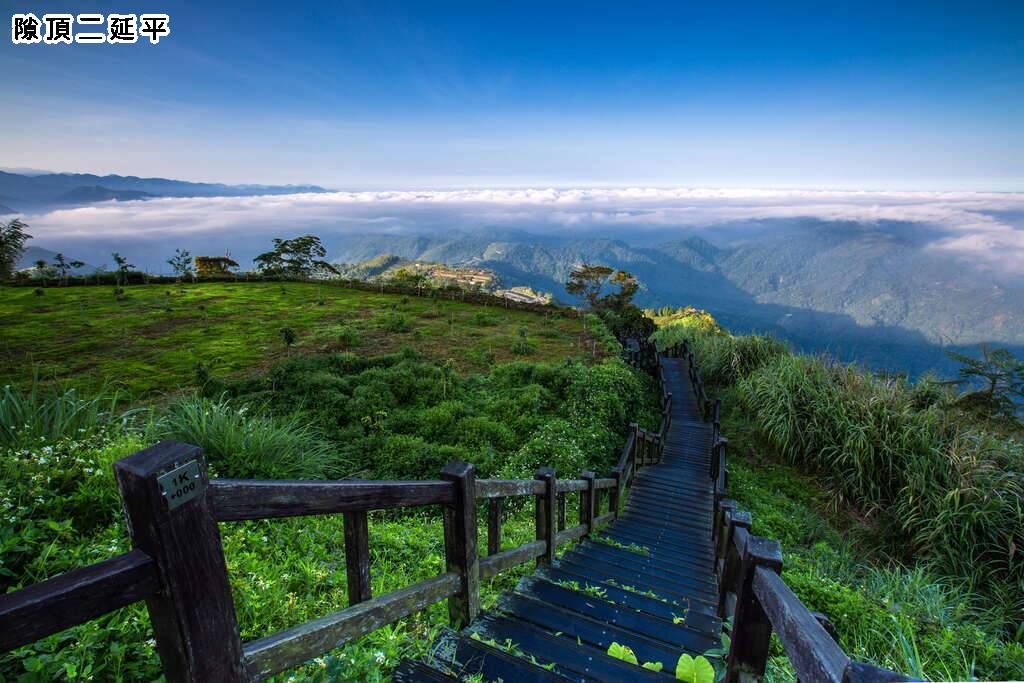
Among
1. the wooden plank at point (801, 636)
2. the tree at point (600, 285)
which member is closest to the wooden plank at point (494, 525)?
the wooden plank at point (801, 636)

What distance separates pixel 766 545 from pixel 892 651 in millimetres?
3789

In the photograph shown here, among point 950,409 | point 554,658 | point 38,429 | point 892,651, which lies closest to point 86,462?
point 38,429

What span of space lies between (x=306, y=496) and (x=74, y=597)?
772mm

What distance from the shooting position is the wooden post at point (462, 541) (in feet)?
8.99

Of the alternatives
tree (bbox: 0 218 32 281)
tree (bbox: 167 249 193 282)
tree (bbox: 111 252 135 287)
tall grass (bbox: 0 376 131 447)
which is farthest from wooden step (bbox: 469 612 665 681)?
tree (bbox: 167 249 193 282)

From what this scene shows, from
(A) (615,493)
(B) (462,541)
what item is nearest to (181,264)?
(A) (615,493)

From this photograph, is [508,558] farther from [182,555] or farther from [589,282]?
[589,282]

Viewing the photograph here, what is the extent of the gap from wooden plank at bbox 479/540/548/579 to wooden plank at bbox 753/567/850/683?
1787 mm

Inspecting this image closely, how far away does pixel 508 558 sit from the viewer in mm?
3568

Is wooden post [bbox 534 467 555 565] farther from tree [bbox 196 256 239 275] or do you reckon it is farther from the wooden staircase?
tree [bbox 196 256 239 275]

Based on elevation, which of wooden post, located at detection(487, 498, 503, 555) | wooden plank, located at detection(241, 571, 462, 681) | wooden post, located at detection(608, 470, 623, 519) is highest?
wooden plank, located at detection(241, 571, 462, 681)

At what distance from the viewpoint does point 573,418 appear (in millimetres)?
12586

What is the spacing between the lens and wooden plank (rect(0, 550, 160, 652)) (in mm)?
997

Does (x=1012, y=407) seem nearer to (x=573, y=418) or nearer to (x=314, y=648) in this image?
(x=573, y=418)
